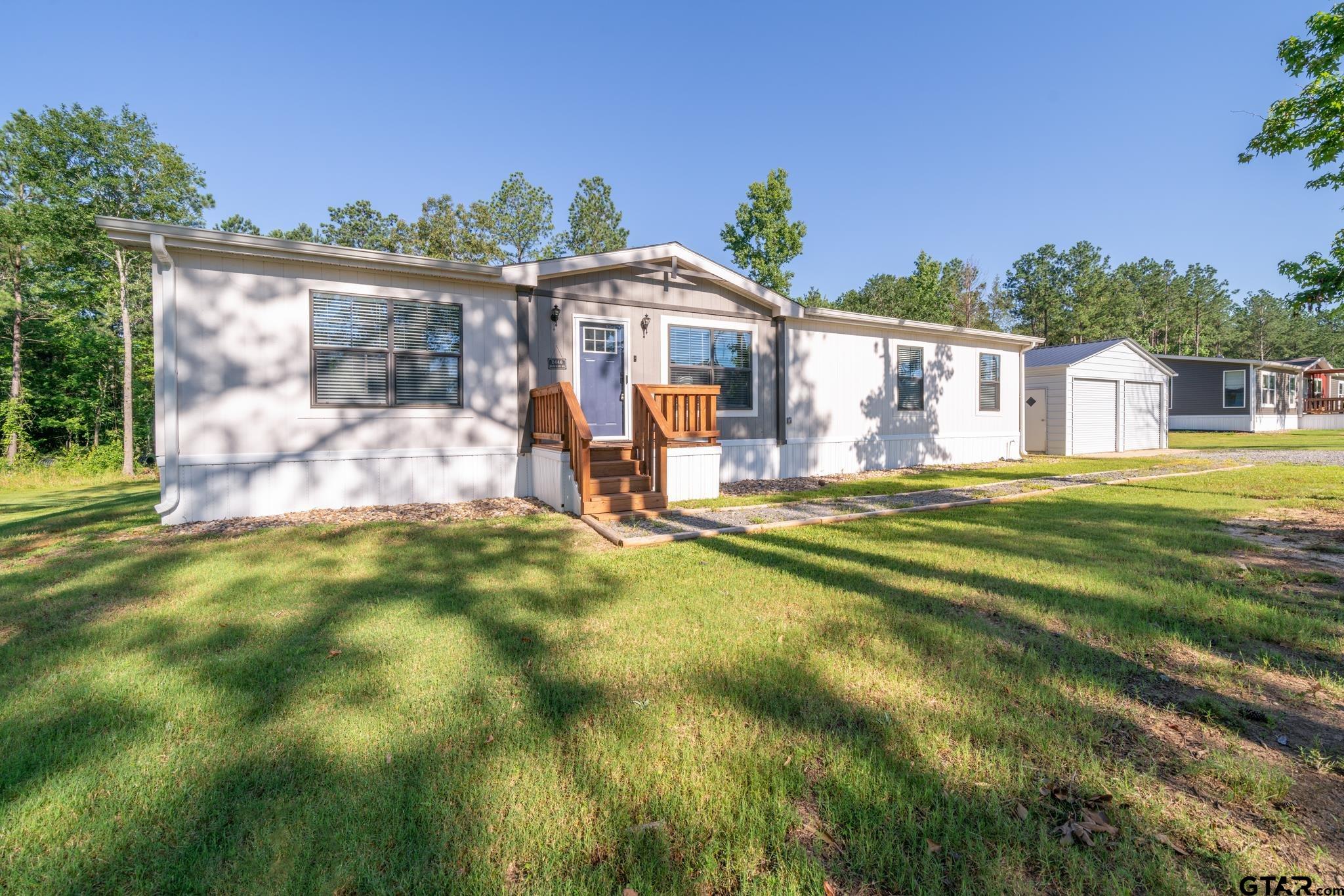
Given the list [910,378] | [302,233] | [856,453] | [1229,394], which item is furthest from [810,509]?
[302,233]

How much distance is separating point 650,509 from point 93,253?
2244cm

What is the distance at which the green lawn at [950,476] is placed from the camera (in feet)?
26.5

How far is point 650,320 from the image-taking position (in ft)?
29.8

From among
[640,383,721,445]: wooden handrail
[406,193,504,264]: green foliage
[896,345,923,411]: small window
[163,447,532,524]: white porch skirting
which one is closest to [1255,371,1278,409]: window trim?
[896,345,923,411]: small window

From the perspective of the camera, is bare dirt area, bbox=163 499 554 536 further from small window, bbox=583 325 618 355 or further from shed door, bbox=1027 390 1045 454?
shed door, bbox=1027 390 1045 454

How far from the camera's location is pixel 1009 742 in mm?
2049

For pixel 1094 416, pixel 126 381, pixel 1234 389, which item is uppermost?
pixel 1234 389

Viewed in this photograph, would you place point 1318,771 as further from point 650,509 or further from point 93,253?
point 93,253

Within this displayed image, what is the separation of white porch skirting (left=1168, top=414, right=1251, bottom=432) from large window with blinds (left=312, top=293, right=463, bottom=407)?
3292 cm

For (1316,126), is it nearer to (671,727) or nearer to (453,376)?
(671,727)

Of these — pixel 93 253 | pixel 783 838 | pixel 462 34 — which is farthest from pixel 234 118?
pixel 783 838

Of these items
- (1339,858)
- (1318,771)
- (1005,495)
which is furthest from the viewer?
(1005,495)

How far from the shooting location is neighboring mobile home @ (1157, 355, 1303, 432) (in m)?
27.2

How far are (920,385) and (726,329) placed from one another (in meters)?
5.69
